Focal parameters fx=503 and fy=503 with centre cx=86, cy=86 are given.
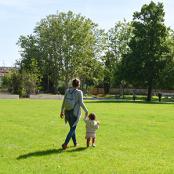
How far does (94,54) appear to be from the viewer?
10075cm

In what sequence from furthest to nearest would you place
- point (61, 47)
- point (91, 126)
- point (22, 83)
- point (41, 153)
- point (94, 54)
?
point (94, 54)
point (61, 47)
point (22, 83)
point (91, 126)
point (41, 153)

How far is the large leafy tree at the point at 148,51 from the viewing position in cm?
6900

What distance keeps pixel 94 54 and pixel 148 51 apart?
32005 millimetres

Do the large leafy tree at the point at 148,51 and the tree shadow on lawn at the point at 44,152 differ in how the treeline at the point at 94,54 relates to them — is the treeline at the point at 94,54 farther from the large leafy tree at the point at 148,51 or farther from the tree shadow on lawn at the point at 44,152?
the tree shadow on lawn at the point at 44,152

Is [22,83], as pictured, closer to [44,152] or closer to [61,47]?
[61,47]

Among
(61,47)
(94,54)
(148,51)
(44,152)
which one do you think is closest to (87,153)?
(44,152)

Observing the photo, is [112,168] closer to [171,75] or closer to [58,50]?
[171,75]

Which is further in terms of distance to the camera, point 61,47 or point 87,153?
point 61,47

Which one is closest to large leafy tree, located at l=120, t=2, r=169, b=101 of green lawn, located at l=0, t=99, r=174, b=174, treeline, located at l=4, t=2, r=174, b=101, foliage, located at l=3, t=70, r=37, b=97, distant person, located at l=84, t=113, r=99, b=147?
treeline, located at l=4, t=2, r=174, b=101

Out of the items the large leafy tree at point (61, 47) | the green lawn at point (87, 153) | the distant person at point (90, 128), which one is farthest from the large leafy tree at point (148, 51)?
the distant person at point (90, 128)

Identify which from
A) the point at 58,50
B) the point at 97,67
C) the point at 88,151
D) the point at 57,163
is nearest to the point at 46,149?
the point at 88,151

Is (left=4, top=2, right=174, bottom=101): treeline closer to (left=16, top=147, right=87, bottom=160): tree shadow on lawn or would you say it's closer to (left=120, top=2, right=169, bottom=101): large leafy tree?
(left=120, top=2, right=169, bottom=101): large leafy tree

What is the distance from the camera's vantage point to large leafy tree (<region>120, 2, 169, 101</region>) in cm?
6900

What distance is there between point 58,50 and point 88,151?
80.7 meters
